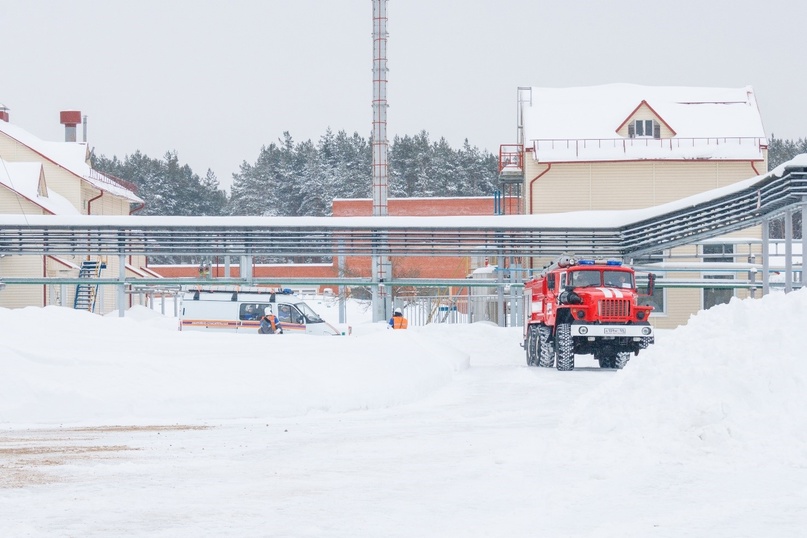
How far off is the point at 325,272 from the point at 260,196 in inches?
1802

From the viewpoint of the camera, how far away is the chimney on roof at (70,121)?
223ft

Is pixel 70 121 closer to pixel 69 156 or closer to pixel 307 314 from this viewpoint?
pixel 69 156

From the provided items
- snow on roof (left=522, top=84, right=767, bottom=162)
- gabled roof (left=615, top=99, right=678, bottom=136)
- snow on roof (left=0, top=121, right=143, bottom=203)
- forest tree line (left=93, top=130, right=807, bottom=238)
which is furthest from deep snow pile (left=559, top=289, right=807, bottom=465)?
forest tree line (left=93, top=130, right=807, bottom=238)

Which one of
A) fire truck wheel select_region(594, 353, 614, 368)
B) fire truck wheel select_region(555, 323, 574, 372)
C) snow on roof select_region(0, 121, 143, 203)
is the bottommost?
fire truck wheel select_region(594, 353, 614, 368)

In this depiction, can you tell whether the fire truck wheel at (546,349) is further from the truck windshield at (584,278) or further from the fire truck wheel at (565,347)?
the truck windshield at (584,278)

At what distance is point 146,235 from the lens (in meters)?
40.7

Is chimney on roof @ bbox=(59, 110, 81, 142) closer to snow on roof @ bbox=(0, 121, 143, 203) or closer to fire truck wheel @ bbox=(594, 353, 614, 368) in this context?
snow on roof @ bbox=(0, 121, 143, 203)

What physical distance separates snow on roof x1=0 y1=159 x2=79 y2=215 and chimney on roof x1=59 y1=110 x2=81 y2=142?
51.3ft

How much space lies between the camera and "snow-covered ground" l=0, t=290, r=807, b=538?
26.0 feet

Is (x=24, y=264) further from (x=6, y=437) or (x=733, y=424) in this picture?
(x=733, y=424)

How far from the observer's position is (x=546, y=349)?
26328 millimetres

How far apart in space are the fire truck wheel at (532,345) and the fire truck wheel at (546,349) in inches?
29.6

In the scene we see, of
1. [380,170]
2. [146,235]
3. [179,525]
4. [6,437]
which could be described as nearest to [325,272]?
[380,170]

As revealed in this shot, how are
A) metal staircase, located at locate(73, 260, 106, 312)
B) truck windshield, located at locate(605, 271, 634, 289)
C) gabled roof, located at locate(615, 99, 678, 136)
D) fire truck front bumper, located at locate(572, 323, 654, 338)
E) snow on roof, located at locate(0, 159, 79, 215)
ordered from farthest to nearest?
snow on roof, located at locate(0, 159, 79, 215)
gabled roof, located at locate(615, 99, 678, 136)
metal staircase, located at locate(73, 260, 106, 312)
truck windshield, located at locate(605, 271, 634, 289)
fire truck front bumper, located at locate(572, 323, 654, 338)
